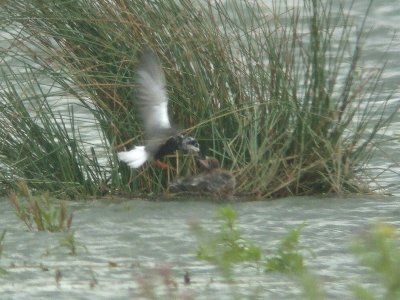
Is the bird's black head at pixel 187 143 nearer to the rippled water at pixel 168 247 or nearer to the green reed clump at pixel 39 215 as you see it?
the rippled water at pixel 168 247

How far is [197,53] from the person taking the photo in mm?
6555

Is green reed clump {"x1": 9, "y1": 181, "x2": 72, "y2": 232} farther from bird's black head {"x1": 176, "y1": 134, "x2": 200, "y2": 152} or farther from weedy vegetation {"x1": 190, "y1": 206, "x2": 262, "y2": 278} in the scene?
bird's black head {"x1": 176, "y1": 134, "x2": 200, "y2": 152}

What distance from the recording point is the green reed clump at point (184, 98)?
646 cm

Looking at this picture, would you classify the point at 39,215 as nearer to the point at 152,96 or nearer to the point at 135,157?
the point at 135,157

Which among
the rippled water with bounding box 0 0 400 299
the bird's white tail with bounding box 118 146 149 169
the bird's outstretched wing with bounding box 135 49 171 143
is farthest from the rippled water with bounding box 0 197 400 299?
the bird's outstretched wing with bounding box 135 49 171 143

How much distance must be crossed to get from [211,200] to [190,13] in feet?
3.20

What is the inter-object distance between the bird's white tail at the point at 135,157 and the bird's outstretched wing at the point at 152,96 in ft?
0.33

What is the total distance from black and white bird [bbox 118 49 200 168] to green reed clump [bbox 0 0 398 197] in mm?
137

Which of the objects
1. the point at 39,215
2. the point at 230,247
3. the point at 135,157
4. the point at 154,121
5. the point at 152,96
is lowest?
the point at 230,247

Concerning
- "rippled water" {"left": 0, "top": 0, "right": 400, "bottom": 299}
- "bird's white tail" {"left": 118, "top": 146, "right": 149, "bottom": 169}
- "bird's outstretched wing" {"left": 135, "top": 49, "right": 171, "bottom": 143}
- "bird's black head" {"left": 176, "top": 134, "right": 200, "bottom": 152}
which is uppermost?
"bird's outstretched wing" {"left": 135, "top": 49, "right": 171, "bottom": 143}

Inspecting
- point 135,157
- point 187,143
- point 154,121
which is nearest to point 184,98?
point 154,121

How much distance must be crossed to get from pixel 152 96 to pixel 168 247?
1194mm

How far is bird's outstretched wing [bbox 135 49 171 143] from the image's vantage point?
625 cm

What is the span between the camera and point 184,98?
6555mm
